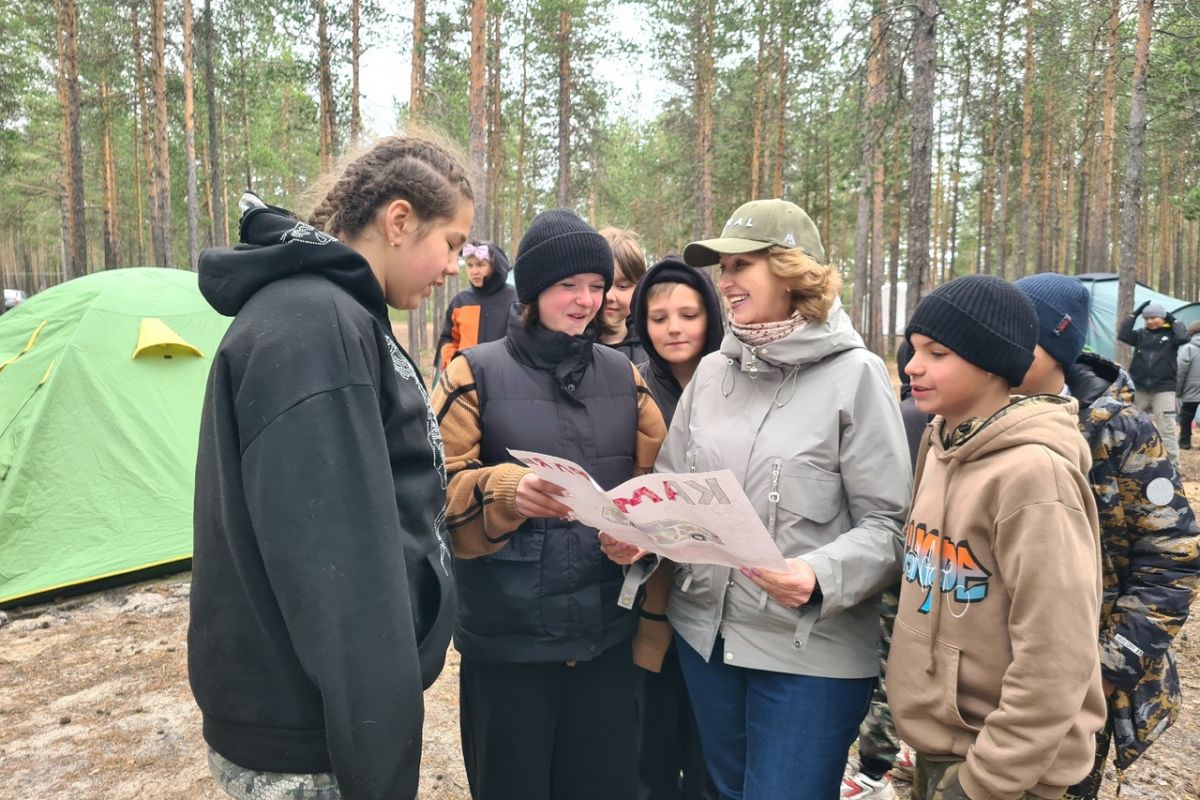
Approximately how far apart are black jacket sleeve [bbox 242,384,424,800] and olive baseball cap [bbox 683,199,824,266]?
47.1 inches

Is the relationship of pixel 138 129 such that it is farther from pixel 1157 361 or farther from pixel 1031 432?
pixel 1031 432

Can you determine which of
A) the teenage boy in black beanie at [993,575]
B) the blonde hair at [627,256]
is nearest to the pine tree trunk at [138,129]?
the blonde hair at [627,256]

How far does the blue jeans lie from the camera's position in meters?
1.87

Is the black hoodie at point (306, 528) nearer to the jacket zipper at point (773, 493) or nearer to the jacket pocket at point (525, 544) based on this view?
the jacket pocket at point (525, 544)

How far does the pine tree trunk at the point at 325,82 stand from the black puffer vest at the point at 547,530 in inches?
611

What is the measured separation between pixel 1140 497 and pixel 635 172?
102ft

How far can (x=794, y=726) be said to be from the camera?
6.12 ft

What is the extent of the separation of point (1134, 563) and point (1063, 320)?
0.65 meters

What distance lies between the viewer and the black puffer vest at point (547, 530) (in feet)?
6.73

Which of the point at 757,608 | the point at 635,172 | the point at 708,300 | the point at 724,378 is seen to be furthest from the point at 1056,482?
the point at 635,172

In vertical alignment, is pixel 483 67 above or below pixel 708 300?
above

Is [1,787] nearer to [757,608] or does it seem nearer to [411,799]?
[411,799]

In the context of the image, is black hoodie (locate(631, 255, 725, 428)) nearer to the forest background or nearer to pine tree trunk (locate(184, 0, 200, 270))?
the forest background

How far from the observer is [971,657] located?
5.23ft
